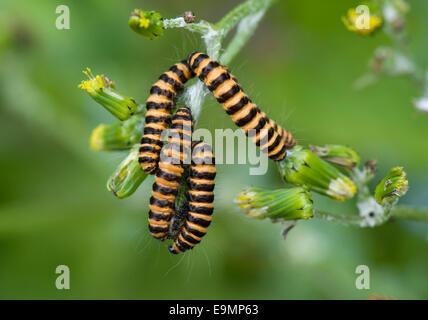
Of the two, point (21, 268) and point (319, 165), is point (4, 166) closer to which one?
point (21, 268)

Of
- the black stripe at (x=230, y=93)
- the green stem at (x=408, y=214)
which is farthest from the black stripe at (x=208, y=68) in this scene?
the green stem at (x=408, y=214)

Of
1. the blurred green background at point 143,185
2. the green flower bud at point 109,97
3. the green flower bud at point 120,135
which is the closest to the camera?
the green flower bud at point 109,97

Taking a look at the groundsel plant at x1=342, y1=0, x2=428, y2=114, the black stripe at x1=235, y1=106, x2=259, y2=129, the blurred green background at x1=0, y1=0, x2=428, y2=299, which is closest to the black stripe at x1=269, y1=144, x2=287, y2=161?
the black stripe at x1=235, y1=106, x2=259, y2=129

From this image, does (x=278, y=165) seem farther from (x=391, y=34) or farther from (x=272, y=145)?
(x=391, y=34)

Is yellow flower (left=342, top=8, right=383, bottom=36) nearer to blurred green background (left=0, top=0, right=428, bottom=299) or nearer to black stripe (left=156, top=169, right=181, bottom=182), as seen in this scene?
blurred green background (left=0, top=0, right=428, bottom=299)

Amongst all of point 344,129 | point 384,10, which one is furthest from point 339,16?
point 384,10

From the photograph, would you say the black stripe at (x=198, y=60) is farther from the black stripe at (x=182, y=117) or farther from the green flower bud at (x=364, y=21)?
the green flower bud at (x=364, y=21)
